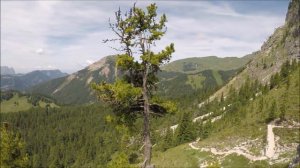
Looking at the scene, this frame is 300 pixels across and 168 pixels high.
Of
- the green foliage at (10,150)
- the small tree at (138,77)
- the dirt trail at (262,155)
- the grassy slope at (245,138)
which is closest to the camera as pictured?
the small tree at (138,77)

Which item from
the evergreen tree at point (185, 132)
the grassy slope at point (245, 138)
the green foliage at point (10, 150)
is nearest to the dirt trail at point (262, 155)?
the grassy slope at point (245, 138)

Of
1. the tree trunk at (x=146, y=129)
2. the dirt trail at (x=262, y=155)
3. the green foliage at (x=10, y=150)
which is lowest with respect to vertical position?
the dirt trail at (x=262, y=155)

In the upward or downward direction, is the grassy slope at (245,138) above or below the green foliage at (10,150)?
below

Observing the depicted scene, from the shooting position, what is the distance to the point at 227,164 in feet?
204

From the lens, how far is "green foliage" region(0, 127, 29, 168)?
38719 mm

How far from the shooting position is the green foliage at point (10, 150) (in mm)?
38719

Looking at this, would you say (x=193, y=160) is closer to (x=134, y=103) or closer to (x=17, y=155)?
(x=17, y=155)

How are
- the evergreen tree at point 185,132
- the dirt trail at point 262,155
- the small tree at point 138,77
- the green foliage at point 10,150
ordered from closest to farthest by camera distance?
the small tree at point 138,77 < the green foliage at point 10,150 < the dirt trail at point 262,155 < the evergreen tree at point 185,132

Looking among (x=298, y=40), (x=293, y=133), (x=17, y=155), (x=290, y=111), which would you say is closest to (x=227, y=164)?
(x=293, y=133)

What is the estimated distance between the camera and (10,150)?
39094 millimetres

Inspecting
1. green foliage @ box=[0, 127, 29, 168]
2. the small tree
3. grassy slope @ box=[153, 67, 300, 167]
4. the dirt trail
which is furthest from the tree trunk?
the dirt trail

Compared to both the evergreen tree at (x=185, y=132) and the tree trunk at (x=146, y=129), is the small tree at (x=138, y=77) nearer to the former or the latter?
the tree trunk at (x=146, y=129)

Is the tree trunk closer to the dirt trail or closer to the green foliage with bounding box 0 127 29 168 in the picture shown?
the green foliage with bounding box 0 127 29 168

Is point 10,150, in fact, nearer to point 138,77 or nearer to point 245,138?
point 138,77
